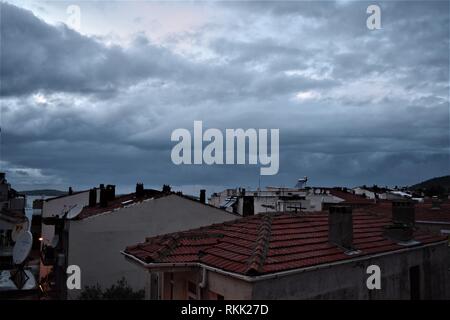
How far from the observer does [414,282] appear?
14.7m

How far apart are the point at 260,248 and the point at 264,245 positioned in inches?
16.2

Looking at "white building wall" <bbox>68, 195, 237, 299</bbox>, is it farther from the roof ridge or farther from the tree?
the roof ridge

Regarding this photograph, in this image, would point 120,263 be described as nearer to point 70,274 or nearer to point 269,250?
point 70,274

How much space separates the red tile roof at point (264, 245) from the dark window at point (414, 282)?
1304 millimetres

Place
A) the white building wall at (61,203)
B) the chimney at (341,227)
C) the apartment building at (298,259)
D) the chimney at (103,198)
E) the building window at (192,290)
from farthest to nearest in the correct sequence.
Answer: the white building wall at (61,203)
the chimney at (103,198)
the chimney at (341,227)
the building window at (192,290)
the apartment building at (298,259)

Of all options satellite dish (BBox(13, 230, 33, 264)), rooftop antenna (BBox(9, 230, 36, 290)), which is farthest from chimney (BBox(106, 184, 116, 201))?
satellite dish (BBox(13, 230, 33, 264))

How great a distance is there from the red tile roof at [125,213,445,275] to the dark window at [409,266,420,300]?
4.28 ft

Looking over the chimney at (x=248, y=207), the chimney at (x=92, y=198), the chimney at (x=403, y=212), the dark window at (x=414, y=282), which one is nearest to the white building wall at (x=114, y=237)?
the chimney at (x=92, y=198)

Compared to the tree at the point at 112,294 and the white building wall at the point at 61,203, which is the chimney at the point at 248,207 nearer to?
the white building wall at the point at 61,203

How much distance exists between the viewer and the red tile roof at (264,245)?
10594mm

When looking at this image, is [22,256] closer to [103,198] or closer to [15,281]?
[15,281]

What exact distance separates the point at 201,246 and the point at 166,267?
185cm
